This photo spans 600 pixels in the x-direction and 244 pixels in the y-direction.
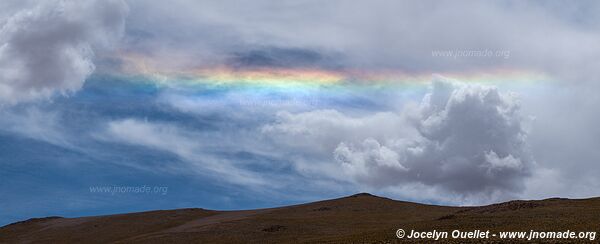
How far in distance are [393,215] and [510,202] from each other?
652 inches

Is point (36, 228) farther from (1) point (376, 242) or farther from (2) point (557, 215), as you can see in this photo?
(2) point (557, 215)

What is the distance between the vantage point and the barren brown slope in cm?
5366

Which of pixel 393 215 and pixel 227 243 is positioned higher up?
pixel 393 215

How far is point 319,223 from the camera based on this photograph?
72188mm

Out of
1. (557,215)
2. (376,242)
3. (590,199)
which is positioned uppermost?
(590,199)

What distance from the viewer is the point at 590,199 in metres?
68.2

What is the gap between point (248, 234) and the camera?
66438 mm

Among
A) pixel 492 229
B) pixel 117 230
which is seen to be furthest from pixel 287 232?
pixel 117 230

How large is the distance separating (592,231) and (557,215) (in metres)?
12.3

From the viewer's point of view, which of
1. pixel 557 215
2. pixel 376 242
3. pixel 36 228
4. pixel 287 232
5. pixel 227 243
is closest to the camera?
pixel 376 242

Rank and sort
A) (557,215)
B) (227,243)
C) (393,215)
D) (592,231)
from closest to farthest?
(592,231)
(557,215)
(227,243)
(393,215)

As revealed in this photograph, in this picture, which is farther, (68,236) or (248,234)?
(68,236)

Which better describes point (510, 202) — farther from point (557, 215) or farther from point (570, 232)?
point (570, 232)

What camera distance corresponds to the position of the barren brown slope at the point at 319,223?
5366 centimetres
